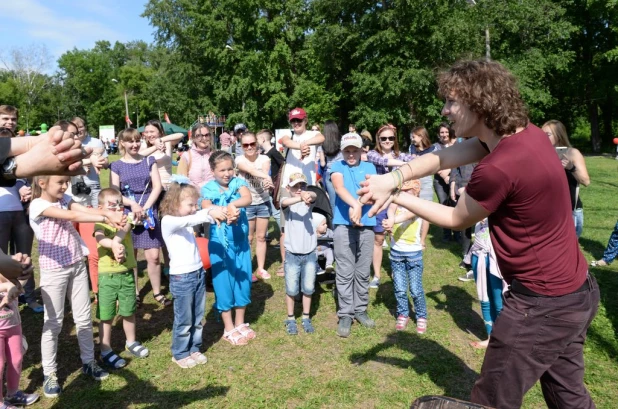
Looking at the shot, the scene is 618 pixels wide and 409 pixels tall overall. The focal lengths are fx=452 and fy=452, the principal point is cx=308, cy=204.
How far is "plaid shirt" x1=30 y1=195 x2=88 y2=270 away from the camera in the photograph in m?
3.65

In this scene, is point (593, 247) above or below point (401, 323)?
above

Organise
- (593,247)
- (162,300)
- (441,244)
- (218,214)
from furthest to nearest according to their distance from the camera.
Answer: (441,244) < (593,247) < (162,300) < (218,214)

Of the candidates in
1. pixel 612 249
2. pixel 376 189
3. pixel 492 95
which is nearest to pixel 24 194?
pixel 376 189

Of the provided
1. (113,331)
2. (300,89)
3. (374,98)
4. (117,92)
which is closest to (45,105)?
(117,92)

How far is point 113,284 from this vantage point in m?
4.07

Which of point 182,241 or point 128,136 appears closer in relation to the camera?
point 182,241

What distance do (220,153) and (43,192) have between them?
162 centimetres

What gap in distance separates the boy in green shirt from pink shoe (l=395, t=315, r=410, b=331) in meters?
2.50

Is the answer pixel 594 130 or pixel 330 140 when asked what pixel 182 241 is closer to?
pixel 330 140

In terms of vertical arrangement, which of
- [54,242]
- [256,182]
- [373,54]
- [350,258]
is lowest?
[350,258]

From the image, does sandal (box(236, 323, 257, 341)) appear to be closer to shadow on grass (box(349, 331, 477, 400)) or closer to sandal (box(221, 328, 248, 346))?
sandal (box(221, 328, 248, 346))

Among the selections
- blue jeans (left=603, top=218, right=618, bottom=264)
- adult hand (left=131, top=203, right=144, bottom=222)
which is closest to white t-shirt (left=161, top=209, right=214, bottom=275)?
adult hand (left=131, top=203, right=144, bottom=222)

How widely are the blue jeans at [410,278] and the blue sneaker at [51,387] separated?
10.5 ft

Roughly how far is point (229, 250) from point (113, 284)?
1.08m
